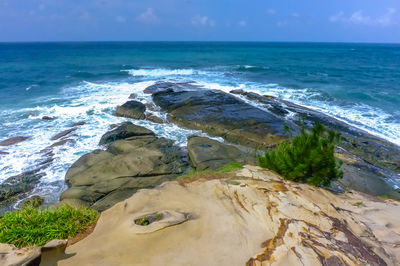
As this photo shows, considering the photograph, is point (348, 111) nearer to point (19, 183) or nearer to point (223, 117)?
point (223, 117)

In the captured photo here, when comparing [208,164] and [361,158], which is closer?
[208,164]

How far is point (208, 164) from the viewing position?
12.5 metres

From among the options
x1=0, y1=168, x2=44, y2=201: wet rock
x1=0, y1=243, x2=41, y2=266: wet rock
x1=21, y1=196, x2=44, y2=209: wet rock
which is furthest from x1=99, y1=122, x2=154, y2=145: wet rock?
x1=0, y1=243, x2=41, y2=266: wet rock

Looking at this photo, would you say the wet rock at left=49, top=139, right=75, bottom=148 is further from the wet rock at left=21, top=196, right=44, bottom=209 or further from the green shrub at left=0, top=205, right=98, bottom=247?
the green shrub at left=0, top=205, right=98, bottom=247

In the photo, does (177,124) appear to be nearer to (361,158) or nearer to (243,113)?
(243,113)

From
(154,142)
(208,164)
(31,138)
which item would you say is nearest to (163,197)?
(208,164)

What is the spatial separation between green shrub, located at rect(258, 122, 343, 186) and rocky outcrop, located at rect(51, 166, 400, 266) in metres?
1.10

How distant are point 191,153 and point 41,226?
8.83 m

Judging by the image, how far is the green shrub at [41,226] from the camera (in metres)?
4.99

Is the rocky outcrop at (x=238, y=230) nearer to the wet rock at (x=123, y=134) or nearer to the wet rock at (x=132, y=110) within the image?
the wet rock at (x=123, y=134)

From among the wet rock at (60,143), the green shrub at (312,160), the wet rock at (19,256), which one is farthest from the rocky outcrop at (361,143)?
the wet rock at (19,256)

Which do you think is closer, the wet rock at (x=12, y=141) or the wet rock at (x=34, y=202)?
the wet rock at (x=34, y=202)

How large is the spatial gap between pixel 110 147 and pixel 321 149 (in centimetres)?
1115

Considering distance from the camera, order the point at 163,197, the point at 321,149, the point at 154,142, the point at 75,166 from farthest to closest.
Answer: the point at 154,142 → the point at 75,166 → the point at 321,149 → the point at 163,197
